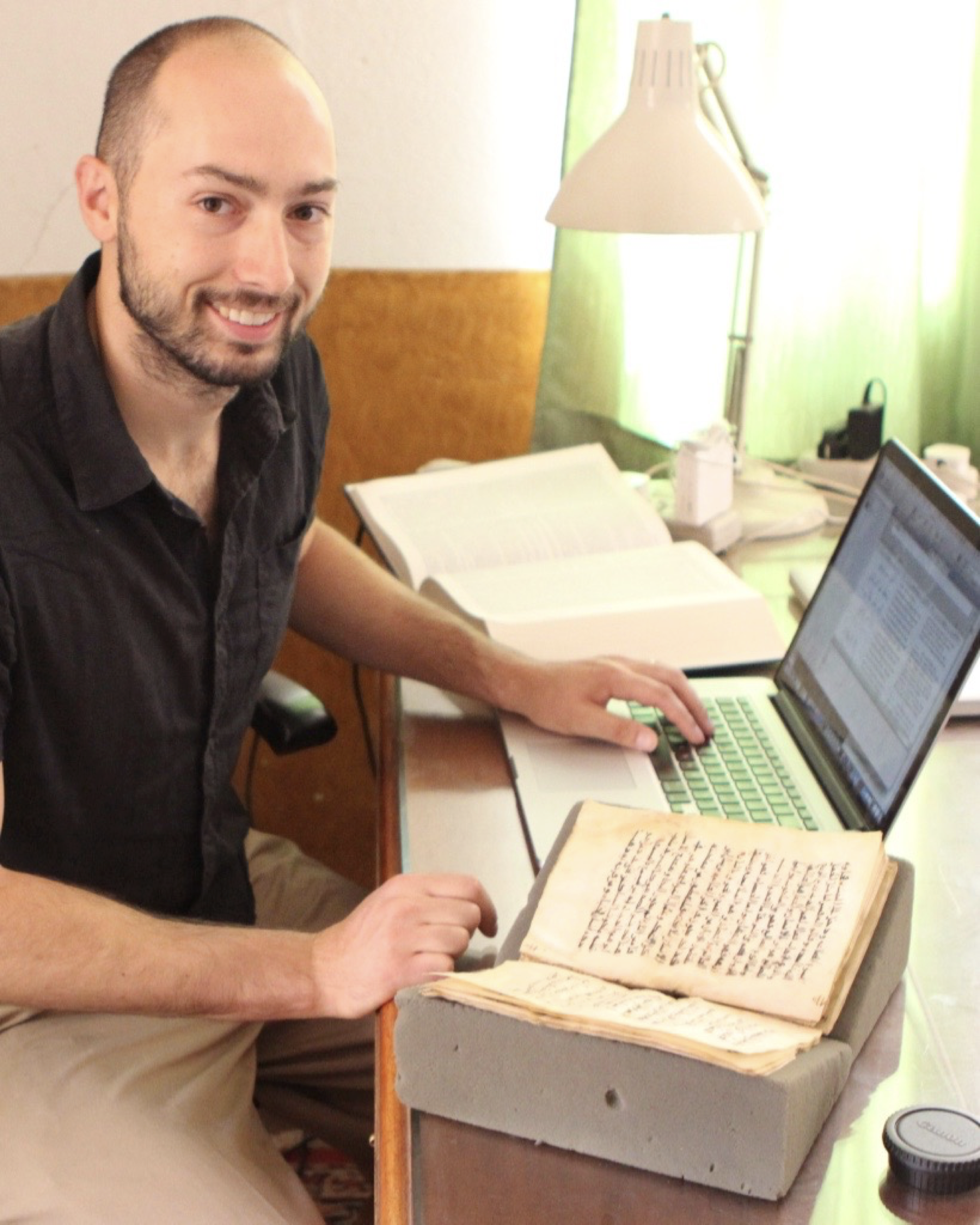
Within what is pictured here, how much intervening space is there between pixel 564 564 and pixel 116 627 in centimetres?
53

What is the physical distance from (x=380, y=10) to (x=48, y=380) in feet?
3.47

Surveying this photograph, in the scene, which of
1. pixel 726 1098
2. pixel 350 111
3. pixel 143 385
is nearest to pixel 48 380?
pixel 143 385

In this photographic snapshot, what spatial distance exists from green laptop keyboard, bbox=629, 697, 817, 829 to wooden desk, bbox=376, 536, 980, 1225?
86 mm


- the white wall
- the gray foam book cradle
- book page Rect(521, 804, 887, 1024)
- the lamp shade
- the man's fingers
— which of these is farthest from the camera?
the white wall

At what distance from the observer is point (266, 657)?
4.69 feet

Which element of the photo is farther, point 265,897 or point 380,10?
point 380,10

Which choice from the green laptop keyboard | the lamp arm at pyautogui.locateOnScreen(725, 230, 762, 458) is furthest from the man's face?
the lamp arm at pyautogui.locateOnScreen(725, 230, 762, 458)

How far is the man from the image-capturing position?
40.6 inches

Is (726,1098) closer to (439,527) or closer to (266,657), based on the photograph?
(266,657)

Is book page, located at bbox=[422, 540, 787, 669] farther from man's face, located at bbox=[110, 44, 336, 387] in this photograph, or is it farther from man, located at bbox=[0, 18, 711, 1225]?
man's face, located at bbox=[110, 44, 336, 387]

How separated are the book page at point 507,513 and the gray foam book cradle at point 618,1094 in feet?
2.76

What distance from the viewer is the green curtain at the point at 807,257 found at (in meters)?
1.97

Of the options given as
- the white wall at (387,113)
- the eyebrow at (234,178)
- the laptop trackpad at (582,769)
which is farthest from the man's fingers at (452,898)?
the white wall at (387,113)

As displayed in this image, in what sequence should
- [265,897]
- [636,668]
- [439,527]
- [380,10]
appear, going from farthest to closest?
[380,10] → [439,527] → [265,897] → [636,668]
